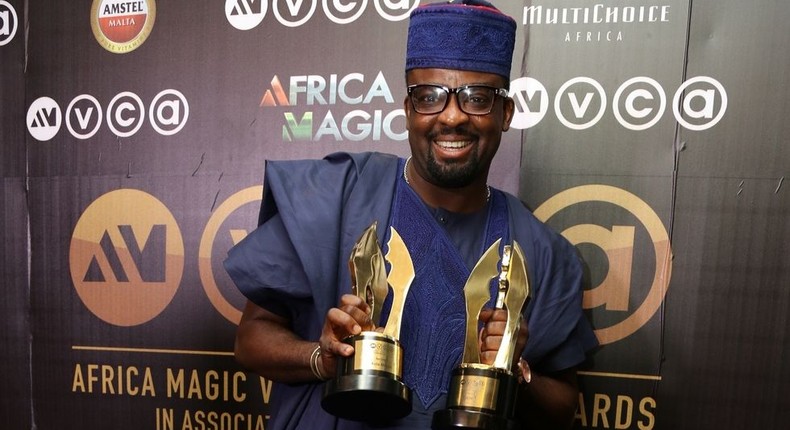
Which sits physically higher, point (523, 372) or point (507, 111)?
point (507, 111)

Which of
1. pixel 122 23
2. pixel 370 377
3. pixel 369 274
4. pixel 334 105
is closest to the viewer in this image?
pixel 370 377

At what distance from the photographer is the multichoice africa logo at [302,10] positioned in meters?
2.15

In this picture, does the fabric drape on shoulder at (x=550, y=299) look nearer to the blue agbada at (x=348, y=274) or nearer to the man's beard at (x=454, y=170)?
the blue agbada at (x=348, y=274)

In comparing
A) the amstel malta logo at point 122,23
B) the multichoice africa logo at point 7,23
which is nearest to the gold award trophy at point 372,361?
the amstel malta logo at point 122,23

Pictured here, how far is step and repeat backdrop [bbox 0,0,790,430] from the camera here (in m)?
1.99

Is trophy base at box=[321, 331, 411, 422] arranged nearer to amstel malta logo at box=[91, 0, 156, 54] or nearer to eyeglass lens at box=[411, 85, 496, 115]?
eyeglass lens at box=[411, 85, 496, 115]

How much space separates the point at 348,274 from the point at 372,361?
0.35 meters

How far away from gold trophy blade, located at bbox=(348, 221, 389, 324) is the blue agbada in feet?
0.72

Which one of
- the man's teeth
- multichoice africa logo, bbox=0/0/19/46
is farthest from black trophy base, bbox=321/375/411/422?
multichoice africa logo, bbox=0/0/19/46

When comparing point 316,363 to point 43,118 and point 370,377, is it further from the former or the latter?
point 43,118

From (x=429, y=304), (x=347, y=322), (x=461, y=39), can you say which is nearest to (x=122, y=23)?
(x=461, y=39)

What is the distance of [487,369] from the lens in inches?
51.3

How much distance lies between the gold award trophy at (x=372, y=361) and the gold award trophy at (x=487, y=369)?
9cm

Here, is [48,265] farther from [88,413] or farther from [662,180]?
[662,180]
